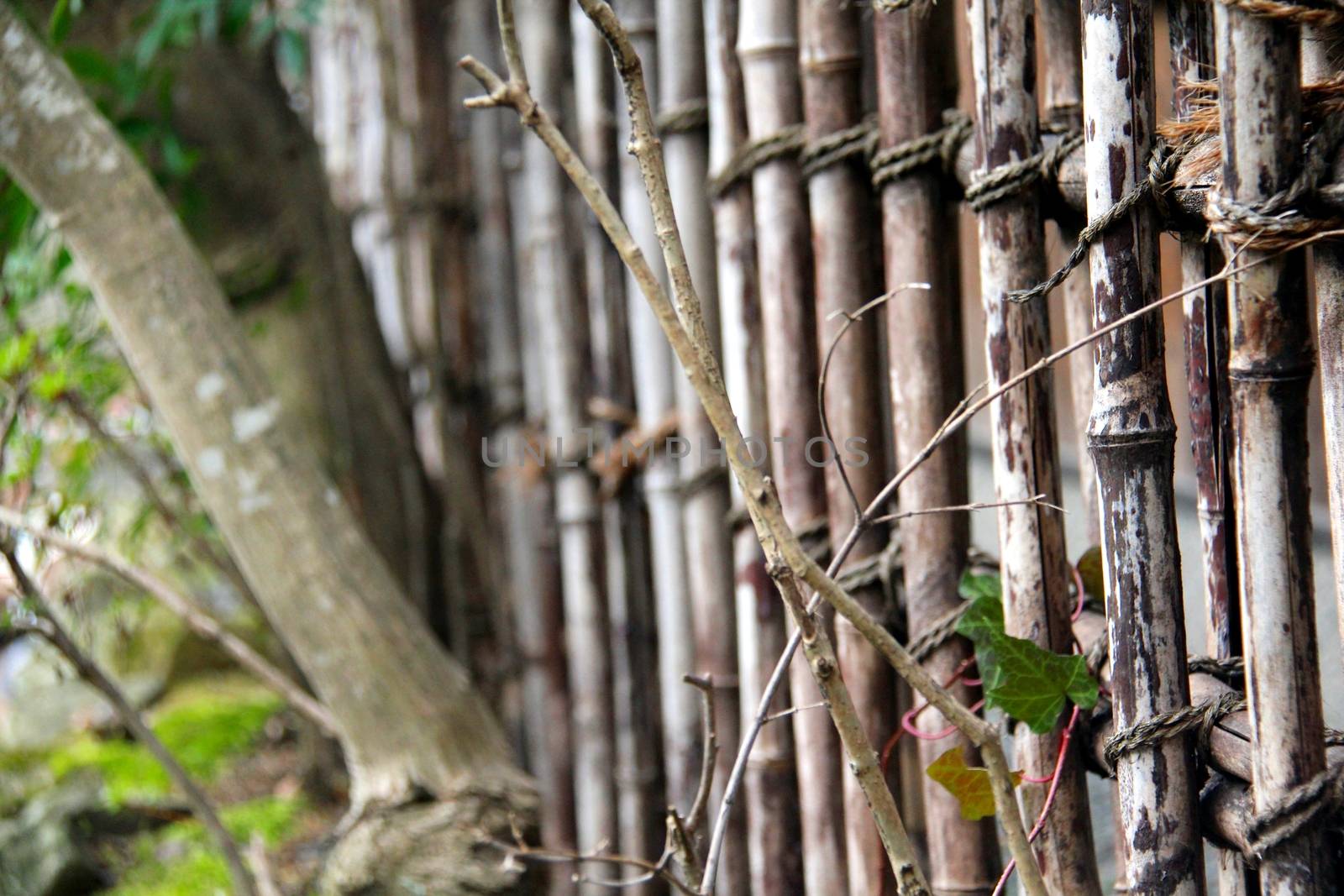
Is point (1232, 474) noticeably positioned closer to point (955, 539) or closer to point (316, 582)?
point (955, 539)

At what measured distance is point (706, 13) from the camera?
1.22 metres

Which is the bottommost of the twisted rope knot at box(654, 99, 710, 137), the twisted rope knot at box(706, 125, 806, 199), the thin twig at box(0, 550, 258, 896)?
the thin twig at box(0, 550, 258, 896)

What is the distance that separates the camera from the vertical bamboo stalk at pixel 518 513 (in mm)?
1775

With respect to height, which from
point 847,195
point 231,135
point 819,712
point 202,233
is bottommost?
point 819,712

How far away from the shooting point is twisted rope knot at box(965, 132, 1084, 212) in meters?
0.83

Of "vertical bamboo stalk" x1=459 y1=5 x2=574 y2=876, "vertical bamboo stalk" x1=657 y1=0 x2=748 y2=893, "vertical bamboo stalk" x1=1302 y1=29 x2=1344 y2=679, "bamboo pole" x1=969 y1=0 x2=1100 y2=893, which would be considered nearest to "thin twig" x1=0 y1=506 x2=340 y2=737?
"vertical bamboo stalk" x1=459 y1=5 x2=574 y2=876

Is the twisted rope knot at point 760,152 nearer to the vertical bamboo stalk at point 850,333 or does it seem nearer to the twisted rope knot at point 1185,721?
the vertical bamboo stalk at point 850,333

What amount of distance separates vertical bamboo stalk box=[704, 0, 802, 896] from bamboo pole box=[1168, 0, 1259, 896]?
19.2 inches

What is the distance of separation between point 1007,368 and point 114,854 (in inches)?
76.0

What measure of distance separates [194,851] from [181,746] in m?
0.53

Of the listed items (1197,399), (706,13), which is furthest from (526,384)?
(1197,399)

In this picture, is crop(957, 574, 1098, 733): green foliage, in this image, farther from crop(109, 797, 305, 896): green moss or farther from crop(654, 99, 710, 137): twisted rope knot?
crop(109, 797, 305, 896): green moss

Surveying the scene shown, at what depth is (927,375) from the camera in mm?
983

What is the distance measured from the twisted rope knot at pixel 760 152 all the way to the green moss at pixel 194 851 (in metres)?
1.41
